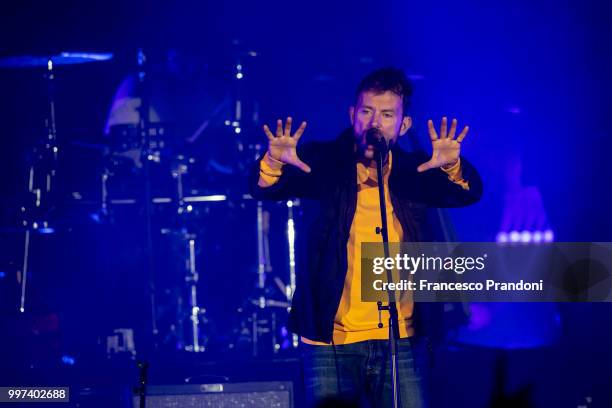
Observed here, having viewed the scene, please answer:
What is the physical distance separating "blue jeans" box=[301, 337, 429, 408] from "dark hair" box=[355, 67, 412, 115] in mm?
1209

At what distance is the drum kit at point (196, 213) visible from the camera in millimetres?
7320

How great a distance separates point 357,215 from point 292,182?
0.37m

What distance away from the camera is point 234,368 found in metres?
5.39

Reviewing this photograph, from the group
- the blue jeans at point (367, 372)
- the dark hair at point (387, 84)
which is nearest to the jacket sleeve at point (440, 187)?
the dark hair at point (387, 84)

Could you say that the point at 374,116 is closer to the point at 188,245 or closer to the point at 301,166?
the point at 301,166

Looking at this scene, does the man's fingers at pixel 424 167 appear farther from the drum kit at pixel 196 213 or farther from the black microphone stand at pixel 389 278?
the drum kit at pixel 196 213

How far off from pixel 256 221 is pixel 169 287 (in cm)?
103

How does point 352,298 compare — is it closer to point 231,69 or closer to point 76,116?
point 231,69

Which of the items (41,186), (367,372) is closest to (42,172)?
(41,186)

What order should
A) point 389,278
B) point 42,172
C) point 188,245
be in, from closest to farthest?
point 389,278 < point 42,172 < point 188,245

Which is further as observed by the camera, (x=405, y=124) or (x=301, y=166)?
Result: (x=405, y=124)

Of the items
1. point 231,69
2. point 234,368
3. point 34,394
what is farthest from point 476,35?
point 34,394

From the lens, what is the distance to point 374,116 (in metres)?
3.93

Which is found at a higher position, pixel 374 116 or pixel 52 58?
pixel 52 58
